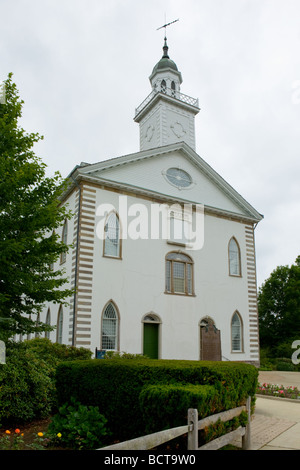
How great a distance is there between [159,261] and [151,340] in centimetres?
427

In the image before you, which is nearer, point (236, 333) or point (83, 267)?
point (83, 267)

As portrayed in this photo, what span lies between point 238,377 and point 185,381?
1430mm

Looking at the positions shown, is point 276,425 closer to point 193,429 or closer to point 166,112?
point 193,429

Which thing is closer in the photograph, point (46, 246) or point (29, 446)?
point (29, 446)

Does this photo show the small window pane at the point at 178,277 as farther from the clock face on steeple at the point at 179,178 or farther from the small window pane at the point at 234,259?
the clock face on steeple at the point at 179,178

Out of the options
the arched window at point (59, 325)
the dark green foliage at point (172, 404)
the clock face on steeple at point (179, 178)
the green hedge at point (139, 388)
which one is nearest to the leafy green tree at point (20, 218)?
the green hedge at point (139, 388)

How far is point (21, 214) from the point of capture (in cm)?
1068

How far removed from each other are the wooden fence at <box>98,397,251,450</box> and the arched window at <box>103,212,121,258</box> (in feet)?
43.9

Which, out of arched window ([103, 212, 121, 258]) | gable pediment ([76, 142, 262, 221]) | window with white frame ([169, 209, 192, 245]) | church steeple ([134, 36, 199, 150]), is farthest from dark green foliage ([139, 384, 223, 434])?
church steeple ([134, 36, 199, 150])

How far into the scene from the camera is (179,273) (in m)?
23.1

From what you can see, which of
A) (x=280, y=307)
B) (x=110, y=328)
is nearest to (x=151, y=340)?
(x=110, y=328)

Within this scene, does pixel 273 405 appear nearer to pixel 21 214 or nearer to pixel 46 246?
pixel 46 246
